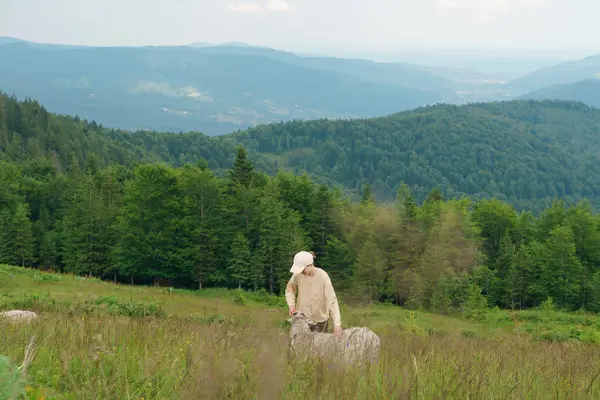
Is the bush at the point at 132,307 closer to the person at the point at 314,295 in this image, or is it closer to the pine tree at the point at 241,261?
the person at the point at 314,295

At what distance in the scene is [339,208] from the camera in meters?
61.0

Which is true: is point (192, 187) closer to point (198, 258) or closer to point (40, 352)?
point (198, 258)

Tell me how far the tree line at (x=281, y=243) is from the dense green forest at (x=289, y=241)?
0.13 metres

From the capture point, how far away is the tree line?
172ft

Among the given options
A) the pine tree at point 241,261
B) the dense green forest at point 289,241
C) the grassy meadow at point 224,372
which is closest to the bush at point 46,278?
the dense green forest at point 289,241

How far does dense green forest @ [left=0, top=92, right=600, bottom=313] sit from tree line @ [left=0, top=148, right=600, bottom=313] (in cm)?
13

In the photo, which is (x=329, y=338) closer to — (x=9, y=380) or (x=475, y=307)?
(x=9, y=380)

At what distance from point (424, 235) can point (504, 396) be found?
52711mm

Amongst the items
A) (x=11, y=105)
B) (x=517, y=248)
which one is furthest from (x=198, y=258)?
(x=11, y=105)

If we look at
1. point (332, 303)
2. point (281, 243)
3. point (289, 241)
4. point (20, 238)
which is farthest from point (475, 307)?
point (20, 238)

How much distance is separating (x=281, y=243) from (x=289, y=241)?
0.84 metres

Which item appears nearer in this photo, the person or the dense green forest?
the person

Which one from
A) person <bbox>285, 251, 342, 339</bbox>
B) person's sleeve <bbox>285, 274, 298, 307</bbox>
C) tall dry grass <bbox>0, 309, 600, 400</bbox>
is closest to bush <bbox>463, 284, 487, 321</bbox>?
person <bbox>285, 251, 342, 339</bbox>

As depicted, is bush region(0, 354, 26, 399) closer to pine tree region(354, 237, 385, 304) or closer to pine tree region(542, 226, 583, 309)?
pine tree region(354, 237, 385, 304)
